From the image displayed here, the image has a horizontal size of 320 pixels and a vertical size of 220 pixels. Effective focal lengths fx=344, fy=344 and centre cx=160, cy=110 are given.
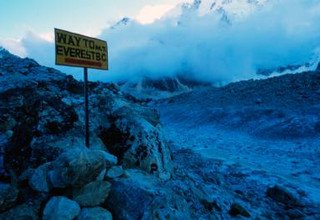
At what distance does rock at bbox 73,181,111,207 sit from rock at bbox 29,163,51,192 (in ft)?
1.80

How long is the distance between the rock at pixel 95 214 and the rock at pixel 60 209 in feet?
0.33

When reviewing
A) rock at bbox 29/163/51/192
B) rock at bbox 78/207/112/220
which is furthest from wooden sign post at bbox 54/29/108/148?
rock at bbox 78/207/112/220

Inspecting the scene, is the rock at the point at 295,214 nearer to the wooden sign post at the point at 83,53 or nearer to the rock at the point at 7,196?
the wooden sign post at the point at 83,53

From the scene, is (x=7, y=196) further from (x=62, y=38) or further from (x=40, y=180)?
(x=62, y=38)

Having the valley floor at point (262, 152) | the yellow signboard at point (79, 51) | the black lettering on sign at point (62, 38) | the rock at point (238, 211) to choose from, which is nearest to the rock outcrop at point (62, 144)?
the yellow signboard at point (79, 51)

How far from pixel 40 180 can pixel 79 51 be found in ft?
9.52

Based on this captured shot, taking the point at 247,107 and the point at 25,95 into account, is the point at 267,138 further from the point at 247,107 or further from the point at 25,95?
the point at 25,95

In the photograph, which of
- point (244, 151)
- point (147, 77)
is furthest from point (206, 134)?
point (147, 77)

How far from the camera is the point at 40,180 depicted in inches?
232

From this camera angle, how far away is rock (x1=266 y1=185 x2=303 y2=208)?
9.37 m

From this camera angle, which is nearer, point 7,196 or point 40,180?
point 7,196

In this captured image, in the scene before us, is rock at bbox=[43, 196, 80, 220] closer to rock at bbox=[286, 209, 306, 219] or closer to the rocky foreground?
the rocky foreground

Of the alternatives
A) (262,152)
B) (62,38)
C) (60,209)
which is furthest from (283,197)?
(262,152)

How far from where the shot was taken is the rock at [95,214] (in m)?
5.43
